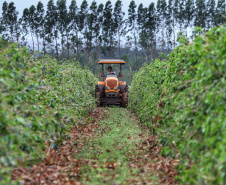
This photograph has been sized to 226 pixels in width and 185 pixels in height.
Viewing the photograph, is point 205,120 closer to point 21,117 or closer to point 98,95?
point 21,117

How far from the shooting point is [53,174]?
4109mm

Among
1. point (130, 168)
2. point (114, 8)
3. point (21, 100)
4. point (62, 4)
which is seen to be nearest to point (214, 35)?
point (130, 168)

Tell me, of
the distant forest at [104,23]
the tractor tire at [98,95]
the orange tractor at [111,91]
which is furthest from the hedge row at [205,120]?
the distant forest at [104,23]

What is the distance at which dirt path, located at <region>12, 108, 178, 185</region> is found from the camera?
4023 millimetres

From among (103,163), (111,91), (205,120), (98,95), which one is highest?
(205,120)

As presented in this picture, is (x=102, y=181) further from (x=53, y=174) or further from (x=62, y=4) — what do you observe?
(x=62, y=4)

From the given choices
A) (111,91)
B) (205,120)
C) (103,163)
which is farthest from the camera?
(111,91)

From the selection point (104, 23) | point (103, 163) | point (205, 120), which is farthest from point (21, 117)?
point (104, 23)

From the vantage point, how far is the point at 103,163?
4.90 meters

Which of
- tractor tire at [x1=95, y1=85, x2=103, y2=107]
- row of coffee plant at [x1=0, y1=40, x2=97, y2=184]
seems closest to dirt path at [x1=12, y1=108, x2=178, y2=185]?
row of coffee plant at [x1=0, y1=40, x2=97, y2=184]

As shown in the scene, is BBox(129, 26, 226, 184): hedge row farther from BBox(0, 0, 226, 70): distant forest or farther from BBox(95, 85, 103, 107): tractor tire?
BBox(0, 0, 226, 70): distant forest

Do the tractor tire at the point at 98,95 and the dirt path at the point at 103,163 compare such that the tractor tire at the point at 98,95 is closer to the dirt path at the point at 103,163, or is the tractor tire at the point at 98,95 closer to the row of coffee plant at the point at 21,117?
the dirt path at the point at 103,163

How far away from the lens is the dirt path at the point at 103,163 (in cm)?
402

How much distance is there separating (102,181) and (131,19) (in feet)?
167
